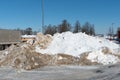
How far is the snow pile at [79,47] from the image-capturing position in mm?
22781

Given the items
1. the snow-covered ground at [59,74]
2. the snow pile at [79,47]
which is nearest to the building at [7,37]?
the snow pile at [79,47]

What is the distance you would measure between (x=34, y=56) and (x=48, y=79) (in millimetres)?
6378

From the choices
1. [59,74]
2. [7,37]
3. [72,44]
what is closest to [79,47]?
[72,44]

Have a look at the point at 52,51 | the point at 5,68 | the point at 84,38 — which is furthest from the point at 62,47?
the point at 5,68

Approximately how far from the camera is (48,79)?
50.2 ft

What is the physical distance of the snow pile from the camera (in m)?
22.8

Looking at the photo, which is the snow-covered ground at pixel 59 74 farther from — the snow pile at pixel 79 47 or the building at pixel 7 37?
the building at pixel 7 37

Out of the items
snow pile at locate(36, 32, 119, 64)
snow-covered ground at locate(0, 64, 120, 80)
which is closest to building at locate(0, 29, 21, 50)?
snow pile at locate(36, 32, 119, 64)

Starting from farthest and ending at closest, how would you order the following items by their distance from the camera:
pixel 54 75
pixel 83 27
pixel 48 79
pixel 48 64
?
pixel 83 27 < pixel 48 64 < pixel 54 75 < pixel 48 79

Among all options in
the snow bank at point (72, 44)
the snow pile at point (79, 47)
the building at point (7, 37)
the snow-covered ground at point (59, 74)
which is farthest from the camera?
the building at point (7, 37)

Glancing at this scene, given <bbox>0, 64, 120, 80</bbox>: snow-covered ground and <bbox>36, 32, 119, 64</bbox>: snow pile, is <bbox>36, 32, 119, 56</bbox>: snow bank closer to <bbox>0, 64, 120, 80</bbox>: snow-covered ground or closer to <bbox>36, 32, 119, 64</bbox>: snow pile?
<bbox>36, 32, 119, 64</bbox>: snow pile

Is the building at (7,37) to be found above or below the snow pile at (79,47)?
above

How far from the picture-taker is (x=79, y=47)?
79.6 feet

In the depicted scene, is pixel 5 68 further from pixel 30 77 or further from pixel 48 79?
pixel 48 79
